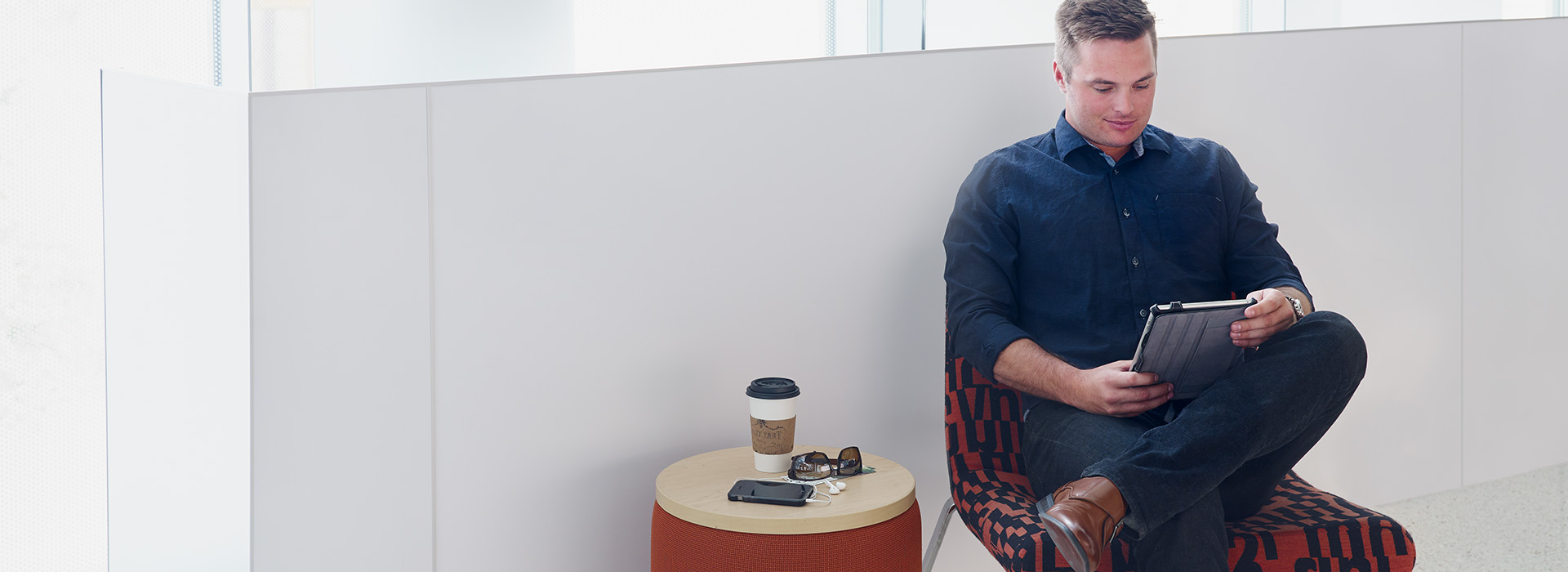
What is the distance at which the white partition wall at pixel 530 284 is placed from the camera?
1.83 metres

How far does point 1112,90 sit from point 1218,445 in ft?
2.47

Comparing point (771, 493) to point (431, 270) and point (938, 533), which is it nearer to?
point (938, 533)

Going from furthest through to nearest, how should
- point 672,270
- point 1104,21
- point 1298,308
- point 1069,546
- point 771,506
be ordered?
1. point 672,270
2. point 1104,21
3. point 1298,308
4. point 771,506
5. point 1069,546

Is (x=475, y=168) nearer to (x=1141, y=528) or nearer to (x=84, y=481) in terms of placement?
(x=84, y=481)

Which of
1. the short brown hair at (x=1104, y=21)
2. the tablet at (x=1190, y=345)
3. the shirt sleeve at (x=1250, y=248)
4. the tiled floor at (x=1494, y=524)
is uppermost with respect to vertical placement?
the short brown hair at (x=1104, y=21)

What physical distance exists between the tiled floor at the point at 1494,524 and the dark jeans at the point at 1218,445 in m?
1.46

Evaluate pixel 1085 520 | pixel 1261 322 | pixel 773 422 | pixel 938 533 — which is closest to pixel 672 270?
pixel 773 422

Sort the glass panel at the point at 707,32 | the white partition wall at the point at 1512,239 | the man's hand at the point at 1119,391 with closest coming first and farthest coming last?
the man's hand at the point at 1119,391 → the glass panel at the point at 707,32 → the white partition wall at the point at 1512,239

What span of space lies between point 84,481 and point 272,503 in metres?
0.32

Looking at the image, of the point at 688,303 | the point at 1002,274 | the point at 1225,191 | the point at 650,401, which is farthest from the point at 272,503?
the point at 1225,191

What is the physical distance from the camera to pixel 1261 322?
1.54 meters

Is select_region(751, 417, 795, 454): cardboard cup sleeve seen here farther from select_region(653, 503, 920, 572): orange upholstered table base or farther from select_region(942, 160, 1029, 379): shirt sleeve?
select_region(942, 160, 1029, 379): shirt sleeve

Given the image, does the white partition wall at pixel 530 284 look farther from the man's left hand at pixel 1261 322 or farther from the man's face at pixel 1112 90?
the man's left hand at pixel 1261 322

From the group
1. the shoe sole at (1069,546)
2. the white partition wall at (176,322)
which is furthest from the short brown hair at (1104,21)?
the white partition wall at (176,322)
